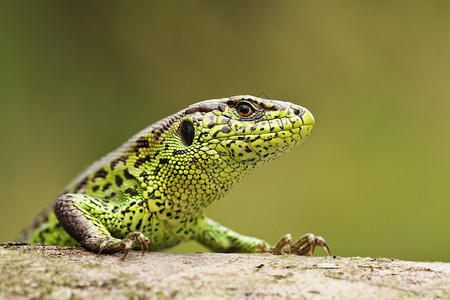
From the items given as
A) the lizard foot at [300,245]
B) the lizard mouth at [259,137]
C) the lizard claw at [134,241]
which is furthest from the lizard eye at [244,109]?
the lizard claw at [134,241]

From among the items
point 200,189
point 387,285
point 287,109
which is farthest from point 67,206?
point 387,285

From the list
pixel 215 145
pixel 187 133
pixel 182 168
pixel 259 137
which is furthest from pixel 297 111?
pixel 182 168

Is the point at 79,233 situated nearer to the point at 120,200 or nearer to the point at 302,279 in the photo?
the point at 120,200

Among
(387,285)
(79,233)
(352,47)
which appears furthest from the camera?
(352,47)

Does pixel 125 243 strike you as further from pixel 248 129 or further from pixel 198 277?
pixel 248 129

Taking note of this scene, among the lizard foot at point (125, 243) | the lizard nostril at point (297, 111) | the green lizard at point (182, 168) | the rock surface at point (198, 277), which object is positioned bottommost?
the rock surface at point (198, 277)

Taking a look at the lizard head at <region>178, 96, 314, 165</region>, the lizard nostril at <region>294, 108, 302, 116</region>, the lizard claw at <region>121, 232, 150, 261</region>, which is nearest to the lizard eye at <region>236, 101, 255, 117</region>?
the lizard head at <region>178, 96, 314, 165</region>

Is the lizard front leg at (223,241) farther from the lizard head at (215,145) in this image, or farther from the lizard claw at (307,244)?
the lizard head at (215,145)
